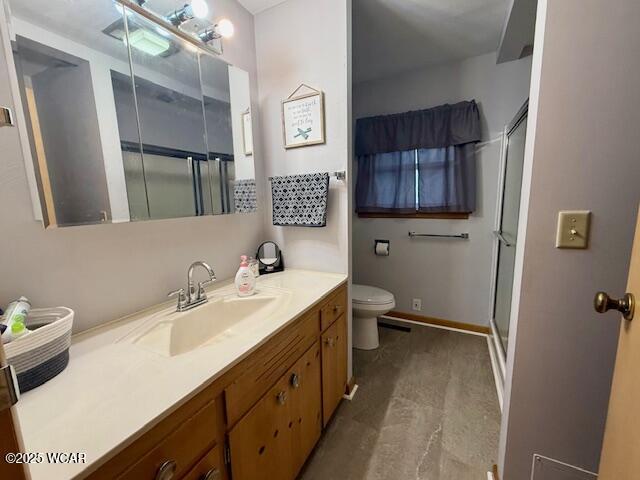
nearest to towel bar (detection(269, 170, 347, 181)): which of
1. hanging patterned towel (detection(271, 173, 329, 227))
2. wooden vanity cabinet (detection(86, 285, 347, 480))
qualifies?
hanging patterned towel (detection(271, 173, 329, 227))

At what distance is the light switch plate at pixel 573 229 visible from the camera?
82 cm

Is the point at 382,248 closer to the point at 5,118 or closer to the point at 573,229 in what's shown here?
the point at 573,229

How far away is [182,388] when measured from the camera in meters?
0.64

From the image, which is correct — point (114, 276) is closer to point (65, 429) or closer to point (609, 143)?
point (65, 429)

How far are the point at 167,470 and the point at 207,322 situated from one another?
23.8 inches

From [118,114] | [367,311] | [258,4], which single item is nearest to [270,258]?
[367,311]

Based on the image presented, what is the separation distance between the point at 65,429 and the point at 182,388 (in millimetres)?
209

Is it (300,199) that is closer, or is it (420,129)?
(300,199)

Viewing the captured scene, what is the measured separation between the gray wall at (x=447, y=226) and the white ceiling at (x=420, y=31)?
16 centimetres

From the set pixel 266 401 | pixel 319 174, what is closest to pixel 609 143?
pixel 319 174

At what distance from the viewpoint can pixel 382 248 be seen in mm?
2537

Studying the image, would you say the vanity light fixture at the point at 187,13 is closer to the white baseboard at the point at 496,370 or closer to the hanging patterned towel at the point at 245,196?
the hanging patterned towel at the point at 245,196

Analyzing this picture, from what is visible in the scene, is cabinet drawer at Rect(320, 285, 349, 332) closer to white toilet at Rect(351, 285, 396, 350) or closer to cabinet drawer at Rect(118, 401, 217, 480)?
white toilet at Rect(351, 285, 396, 350)

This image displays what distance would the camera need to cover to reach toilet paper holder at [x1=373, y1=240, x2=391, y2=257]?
8.30 ft
